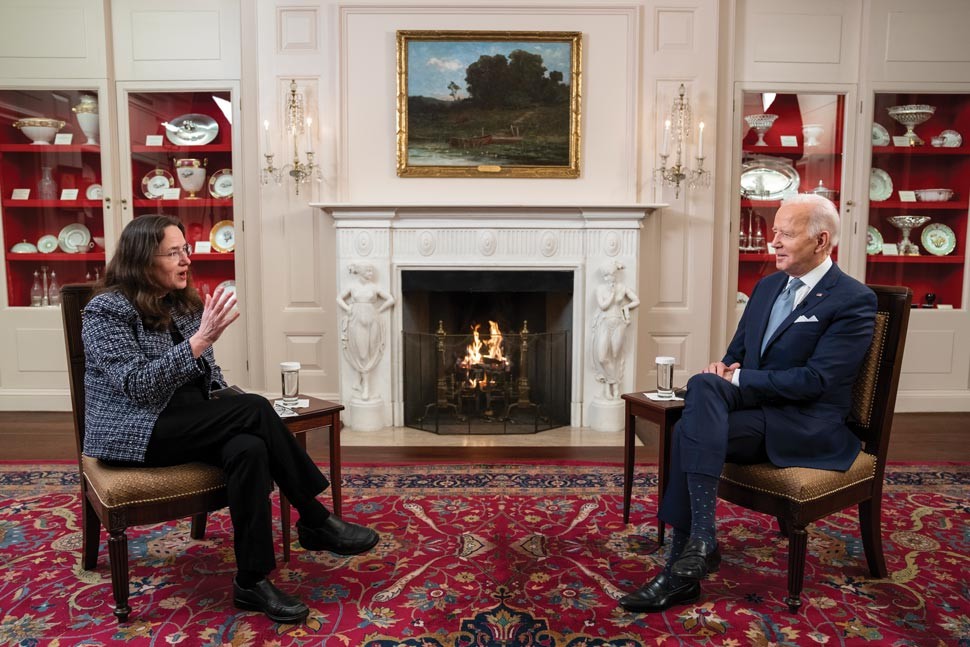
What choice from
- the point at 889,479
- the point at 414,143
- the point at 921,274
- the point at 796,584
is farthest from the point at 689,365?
the point at 796,584

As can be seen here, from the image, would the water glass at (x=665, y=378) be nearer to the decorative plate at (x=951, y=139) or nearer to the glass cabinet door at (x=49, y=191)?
the decorative plate at (x=951, y=139)

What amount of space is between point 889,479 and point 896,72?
275 centimetres

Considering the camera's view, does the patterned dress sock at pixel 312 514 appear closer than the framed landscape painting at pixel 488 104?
Yes

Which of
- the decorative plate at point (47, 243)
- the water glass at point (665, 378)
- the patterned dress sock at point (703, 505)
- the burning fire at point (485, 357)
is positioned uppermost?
the decorative plate at point (47, 243)

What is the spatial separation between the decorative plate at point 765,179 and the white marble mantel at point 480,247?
2.72 feet

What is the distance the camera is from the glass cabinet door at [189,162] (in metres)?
4.73

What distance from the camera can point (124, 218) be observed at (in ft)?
15.6

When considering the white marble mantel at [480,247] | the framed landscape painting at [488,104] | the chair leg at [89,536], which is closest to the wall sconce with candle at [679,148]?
the white marble mantel at [480,247]

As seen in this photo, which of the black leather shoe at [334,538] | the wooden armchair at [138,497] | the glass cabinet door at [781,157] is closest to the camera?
the wooden armchair at [138,497]

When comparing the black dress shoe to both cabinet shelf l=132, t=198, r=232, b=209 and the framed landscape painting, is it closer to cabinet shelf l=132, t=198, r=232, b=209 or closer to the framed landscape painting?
the framed landscape painting

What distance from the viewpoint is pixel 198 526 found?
265 centimetres

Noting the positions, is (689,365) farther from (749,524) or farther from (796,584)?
(796,584)

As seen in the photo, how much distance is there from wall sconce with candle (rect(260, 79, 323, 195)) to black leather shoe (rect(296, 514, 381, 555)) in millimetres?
2540

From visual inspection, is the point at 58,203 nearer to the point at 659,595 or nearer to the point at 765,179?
the point at 659,595
